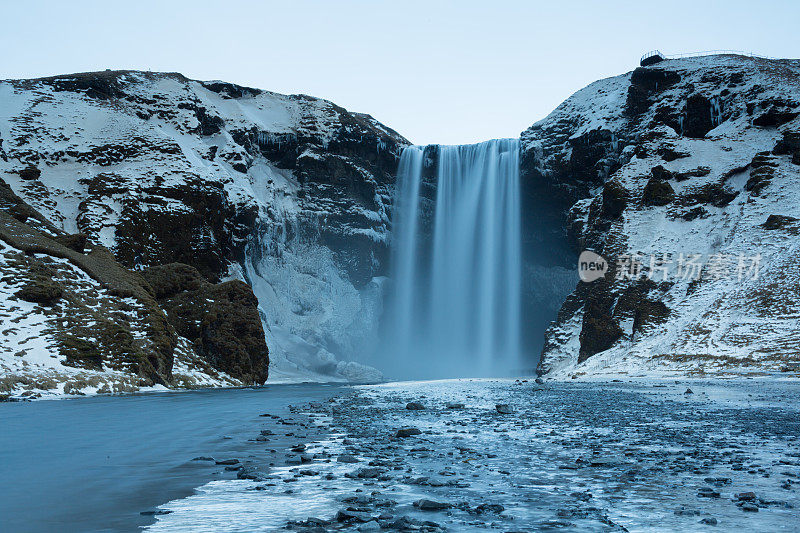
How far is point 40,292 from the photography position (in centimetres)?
2758

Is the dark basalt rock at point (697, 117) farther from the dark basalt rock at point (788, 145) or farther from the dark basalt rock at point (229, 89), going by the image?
Result: the dark basalt rock at point (229, 89)

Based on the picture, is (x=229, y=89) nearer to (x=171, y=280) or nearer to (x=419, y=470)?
(x=171, y=280)

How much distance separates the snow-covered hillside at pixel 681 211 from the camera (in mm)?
36625

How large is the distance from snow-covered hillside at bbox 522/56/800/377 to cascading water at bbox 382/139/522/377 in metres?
6.75

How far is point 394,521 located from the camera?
5.50 metres

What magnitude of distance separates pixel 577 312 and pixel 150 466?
168 feet

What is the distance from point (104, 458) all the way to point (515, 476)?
6519mm

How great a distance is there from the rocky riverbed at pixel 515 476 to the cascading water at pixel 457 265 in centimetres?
5771

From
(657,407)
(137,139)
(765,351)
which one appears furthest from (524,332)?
(657,407)

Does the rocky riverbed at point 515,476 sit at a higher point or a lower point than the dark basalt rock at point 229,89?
lower

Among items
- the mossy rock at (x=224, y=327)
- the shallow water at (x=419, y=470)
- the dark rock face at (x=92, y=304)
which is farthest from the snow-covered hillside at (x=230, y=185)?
the shallow water at (x=419, y=470)

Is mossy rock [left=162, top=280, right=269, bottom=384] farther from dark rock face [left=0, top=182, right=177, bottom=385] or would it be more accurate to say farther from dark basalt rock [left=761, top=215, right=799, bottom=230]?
dark basalt rock [left=761, top=215, right=799, bottom=230]

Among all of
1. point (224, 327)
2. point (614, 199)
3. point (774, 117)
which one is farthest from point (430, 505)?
point (774, 117)

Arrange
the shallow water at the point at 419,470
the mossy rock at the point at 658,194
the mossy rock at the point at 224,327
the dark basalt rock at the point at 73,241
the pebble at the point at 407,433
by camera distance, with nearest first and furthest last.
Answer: the shallow water at the point at 419,470 < the pebble at the point at 407,433 < the dark basalt rock at the point at 73,241 < the mossy rock at the point at 224,327 < the mossy rock at the point at 658,194
